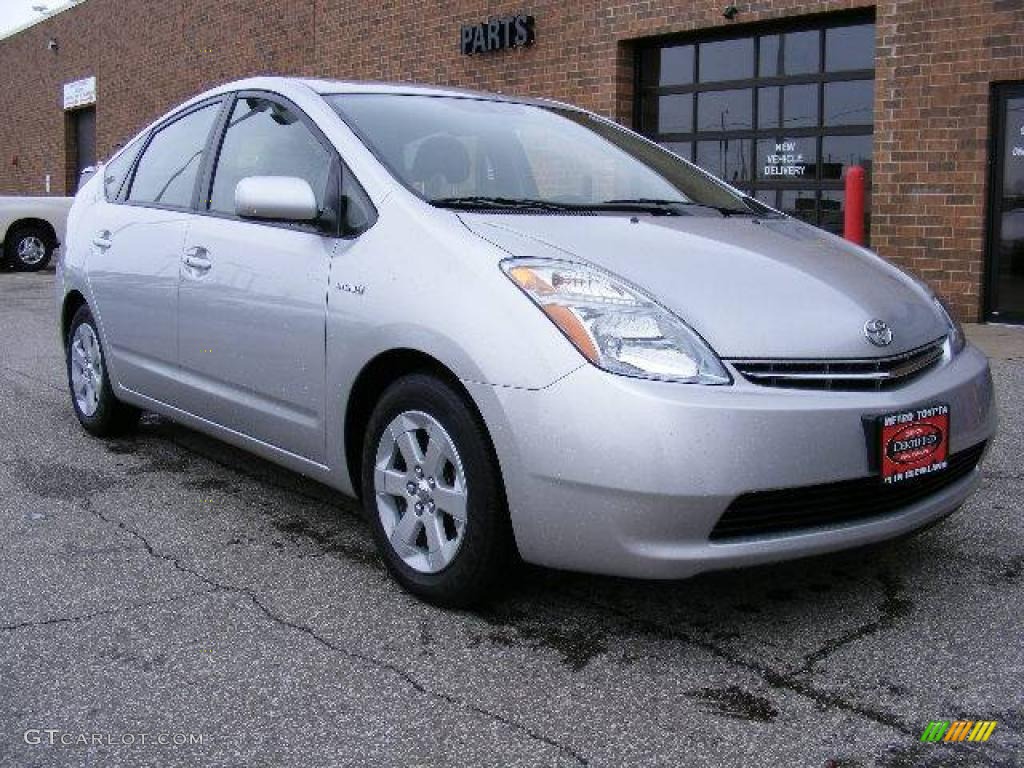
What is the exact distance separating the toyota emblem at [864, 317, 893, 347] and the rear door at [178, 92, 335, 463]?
5.26 feet

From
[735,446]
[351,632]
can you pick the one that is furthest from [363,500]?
[735,446]

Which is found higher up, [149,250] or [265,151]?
[265,151]

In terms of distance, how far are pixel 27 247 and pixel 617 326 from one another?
16.4 m

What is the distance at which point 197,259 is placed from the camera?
450 cm

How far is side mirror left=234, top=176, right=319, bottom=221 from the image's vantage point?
12.5 feet

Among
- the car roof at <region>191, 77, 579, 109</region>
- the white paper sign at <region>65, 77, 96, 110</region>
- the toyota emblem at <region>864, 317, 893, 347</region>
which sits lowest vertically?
the toyota emblem at <region>864, 317, 893, 347</region>

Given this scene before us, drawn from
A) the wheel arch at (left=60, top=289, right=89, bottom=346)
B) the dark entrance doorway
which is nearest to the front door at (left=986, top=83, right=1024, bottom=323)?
the wheel arch at (left=60, top=289, right=89, bottom=346)

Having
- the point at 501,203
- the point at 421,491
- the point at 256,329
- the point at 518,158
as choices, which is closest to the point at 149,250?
the point at 256,329

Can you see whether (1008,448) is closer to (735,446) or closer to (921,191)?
(735,446)

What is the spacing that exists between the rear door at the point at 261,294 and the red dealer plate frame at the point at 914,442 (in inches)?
66.3

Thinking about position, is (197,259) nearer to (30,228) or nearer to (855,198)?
(855,198)

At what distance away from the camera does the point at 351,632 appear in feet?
10.8

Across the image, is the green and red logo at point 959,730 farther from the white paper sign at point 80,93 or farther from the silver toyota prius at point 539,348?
the white paper sign at point 80,93

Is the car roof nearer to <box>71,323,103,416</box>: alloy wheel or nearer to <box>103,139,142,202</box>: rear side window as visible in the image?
<box>103,139,142,202</box>: rear side window
